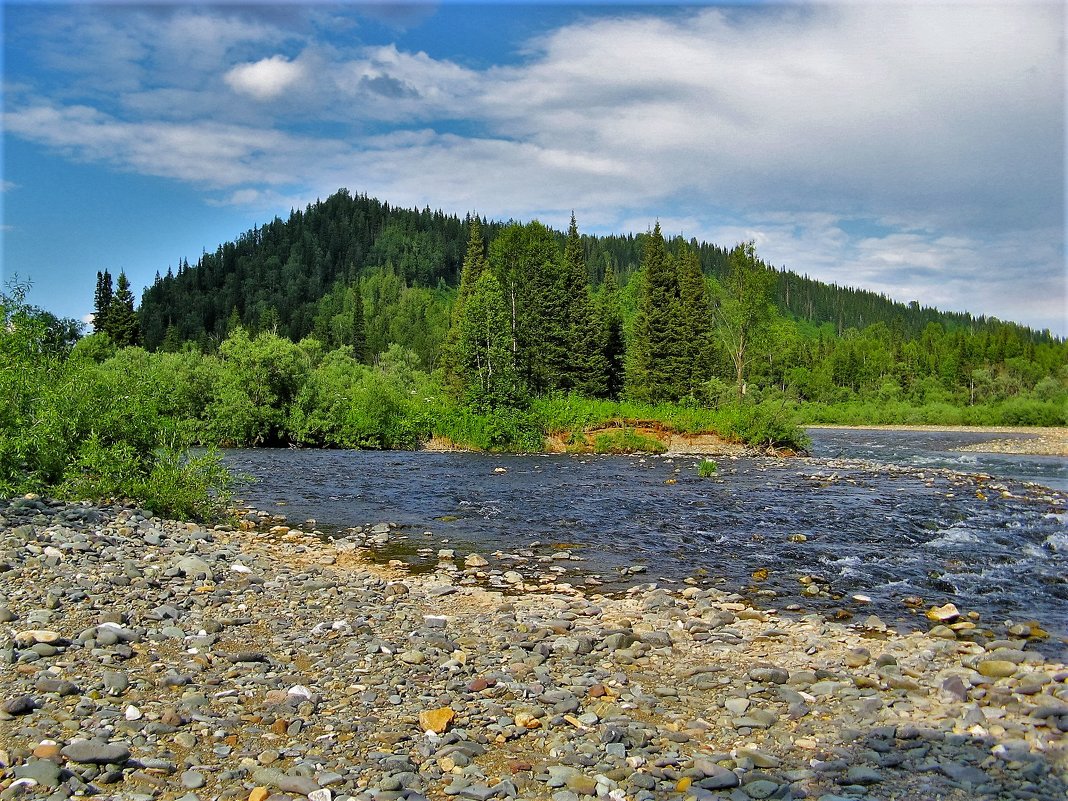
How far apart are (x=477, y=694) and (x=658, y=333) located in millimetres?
60400

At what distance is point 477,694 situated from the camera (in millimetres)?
6684

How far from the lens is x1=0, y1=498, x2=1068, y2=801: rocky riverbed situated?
5.08 meters

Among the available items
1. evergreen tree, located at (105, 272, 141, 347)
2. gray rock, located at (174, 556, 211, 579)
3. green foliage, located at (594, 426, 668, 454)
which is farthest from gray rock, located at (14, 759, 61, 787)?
evergreen tree, located at (105, 272, 141, 347)

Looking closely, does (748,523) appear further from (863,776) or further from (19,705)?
(19,705)

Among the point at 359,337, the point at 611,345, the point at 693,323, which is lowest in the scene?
the point at 611,345

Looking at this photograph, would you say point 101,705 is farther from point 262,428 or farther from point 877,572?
point 262,428

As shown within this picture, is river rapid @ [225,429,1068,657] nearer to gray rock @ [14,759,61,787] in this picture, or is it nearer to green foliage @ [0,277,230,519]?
green foliage @ [0,277,230,519]

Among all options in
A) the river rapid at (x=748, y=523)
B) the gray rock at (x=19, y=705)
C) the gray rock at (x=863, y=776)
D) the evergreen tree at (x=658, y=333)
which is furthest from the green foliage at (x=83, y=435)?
the evergreen tree at (x=658, y=333)

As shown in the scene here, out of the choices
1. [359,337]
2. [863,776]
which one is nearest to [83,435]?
[863,776]

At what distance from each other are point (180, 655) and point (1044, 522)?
18330 millimetres

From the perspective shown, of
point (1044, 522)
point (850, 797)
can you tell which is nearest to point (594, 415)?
point (1044, 522)

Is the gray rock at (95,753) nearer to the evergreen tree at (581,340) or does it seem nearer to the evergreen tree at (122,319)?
the evergreen tree at (581,340)

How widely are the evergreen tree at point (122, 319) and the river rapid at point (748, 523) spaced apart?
2656 inches

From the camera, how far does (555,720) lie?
6.17 metres
